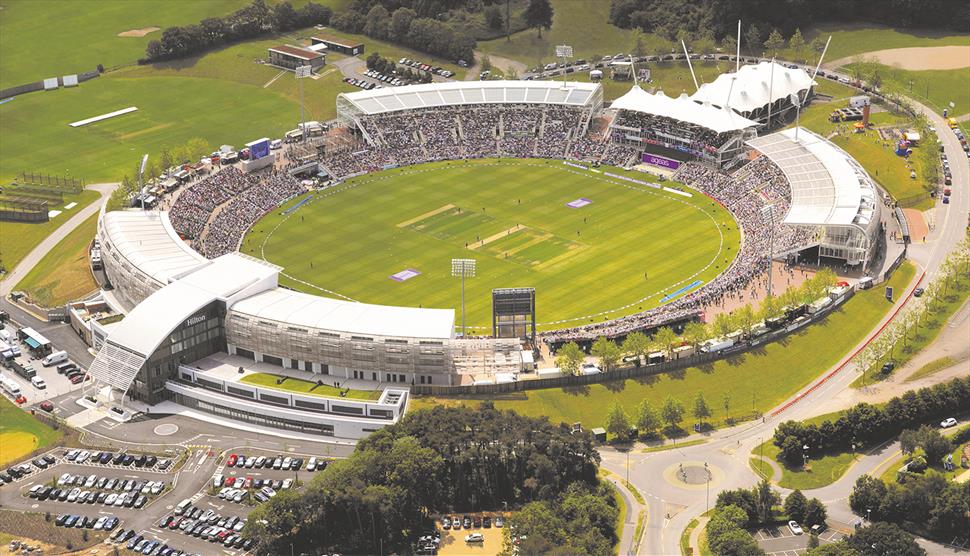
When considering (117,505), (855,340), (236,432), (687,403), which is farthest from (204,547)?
(855,340)

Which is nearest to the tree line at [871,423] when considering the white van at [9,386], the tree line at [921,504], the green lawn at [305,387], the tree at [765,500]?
the tree line at [921,504]

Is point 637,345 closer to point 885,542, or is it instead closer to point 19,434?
point 885,542

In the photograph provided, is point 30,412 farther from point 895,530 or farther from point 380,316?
point 895,530

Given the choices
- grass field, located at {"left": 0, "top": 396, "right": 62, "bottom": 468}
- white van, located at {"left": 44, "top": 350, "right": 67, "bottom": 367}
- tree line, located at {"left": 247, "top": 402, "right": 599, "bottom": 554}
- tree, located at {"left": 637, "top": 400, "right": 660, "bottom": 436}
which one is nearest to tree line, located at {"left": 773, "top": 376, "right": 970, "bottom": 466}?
tree, located at {"left": 637, "top": 400, "right": 660, "bottom": 436}

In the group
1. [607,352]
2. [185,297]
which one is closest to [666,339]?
[607,352]

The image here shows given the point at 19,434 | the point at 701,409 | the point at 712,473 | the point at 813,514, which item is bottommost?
the point at 19,434

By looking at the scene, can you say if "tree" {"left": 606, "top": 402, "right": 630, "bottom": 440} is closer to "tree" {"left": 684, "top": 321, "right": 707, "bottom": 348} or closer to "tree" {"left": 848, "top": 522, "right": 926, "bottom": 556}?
"tree" {"left": 684, "top": 321, "right": 707, "bottom": 348}

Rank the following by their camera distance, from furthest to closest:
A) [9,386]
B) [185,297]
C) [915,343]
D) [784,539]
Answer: [915,343], [9,386], [185,297], [784,539]
